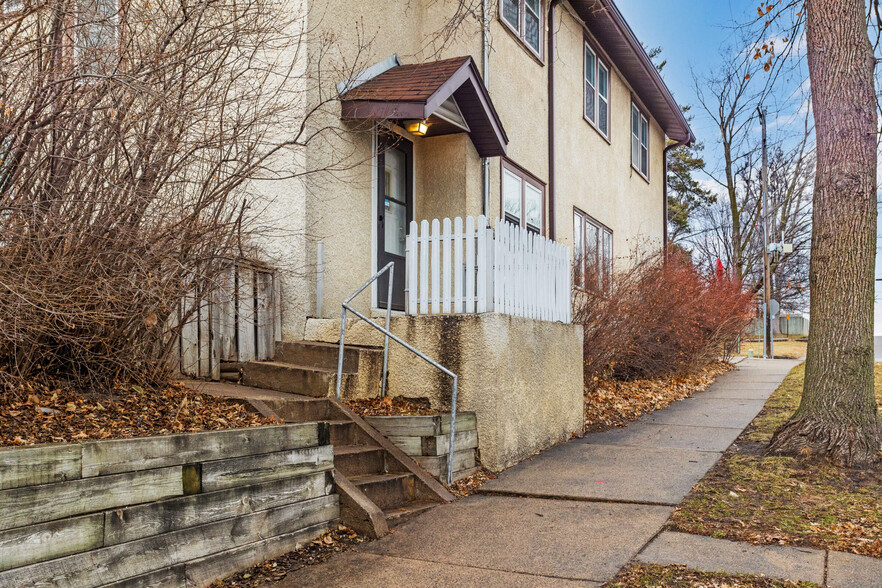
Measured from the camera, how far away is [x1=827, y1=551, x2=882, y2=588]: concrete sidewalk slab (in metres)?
4.19

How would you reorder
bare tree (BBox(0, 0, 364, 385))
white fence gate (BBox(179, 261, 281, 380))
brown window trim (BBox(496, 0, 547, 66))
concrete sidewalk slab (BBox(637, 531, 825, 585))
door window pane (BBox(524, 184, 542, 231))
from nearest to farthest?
1. concrete sidewalk slab (BBox(637, 531, 825, 585))
2. bare tree (BBox(0, 0, 364, 385))
3. white fence gate (BBox(179, 261, 281, 380))
4. brown window trim (BBox(496, 0, 547, 66))
5. door window pane (BBox(524, 184, 542, 231))

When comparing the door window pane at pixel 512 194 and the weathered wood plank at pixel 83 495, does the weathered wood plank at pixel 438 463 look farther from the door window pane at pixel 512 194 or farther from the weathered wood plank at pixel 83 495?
the door window pane at pixel 512 194

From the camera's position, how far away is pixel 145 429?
503 centimetres

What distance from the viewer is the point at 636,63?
17.3 meters

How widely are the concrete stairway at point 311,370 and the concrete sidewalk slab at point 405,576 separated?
2417 mm

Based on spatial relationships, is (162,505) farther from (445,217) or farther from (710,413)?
(710,413)

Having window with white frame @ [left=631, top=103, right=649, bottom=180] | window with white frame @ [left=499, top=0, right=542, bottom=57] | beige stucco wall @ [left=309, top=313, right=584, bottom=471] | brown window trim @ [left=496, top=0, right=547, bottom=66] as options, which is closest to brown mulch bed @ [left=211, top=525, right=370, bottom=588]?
beige stucco wall @ [left=309, top=313, right=584, bottom=471]

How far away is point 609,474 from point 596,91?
1091cm

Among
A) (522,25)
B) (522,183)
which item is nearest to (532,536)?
(522,183)

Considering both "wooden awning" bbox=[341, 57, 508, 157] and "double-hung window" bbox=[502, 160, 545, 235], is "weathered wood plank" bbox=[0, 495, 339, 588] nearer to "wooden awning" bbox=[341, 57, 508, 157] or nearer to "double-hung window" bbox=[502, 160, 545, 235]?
"wooden awning" bbox=[341, 57, 508, 157]

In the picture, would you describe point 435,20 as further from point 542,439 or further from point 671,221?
point 671,221

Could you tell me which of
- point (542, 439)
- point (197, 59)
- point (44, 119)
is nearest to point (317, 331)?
point (542, 439)

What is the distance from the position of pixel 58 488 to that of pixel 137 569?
2.00ft

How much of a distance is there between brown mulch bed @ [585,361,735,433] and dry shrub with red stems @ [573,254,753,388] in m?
0.22
